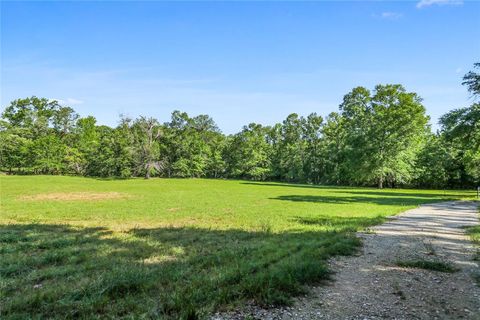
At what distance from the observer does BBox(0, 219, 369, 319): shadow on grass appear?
4137 millimetres

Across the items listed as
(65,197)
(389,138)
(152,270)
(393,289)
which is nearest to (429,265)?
(393,289)

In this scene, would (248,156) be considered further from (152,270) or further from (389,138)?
(152,270)

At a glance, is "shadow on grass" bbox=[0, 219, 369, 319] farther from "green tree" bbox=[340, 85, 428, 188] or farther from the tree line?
"green tree" bbox=[340, 85, 428, 188]

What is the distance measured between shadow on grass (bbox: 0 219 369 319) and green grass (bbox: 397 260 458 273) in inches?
46.5

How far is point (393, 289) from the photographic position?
497cm

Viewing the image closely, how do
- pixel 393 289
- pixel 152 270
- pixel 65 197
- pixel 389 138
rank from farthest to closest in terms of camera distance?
pixel 389 138 → pixel 65 197 → pixel 152 270 → pixel 393 289

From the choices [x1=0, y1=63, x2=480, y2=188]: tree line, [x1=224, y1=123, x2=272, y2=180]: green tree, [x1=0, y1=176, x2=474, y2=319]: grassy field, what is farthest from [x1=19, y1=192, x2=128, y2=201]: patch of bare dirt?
[x1=224, y1=123, x2=272, y2=180]: green tree

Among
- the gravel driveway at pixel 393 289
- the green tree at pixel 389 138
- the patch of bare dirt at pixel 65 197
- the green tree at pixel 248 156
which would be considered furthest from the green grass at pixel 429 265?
the green tree at pixel 248 156

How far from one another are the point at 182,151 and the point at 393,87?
4365 cm

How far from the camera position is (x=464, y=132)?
64.4 feet

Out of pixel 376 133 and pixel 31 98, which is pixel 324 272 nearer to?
pixel 376 133

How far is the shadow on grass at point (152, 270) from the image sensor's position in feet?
13.6

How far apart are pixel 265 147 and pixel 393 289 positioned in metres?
72.1

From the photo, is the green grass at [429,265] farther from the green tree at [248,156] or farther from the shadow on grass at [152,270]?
the green tree at [248,156]
